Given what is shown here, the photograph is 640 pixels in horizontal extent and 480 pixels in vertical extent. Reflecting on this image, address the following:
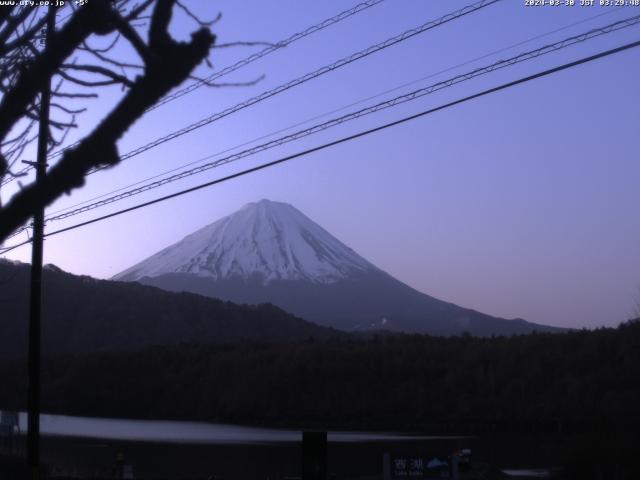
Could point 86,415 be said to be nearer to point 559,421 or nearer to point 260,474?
point 559,421

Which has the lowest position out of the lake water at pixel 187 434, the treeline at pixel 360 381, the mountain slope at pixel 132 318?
the lake water at pixel 187 434

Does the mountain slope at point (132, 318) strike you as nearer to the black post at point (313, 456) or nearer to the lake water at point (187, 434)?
the lake water at point (187, 434)

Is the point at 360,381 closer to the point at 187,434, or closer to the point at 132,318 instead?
the point at 187,434

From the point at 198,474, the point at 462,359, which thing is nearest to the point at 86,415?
the point at 462,359

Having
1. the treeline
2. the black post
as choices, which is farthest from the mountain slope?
the black post

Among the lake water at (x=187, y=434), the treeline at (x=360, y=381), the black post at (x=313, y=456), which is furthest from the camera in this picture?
the treeline at (x=360, y=381)

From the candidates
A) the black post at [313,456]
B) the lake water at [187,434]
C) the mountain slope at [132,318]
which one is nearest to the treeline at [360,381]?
the lake water at [187,434]

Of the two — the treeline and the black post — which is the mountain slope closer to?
the treeline
